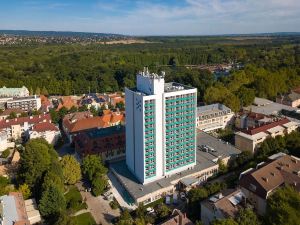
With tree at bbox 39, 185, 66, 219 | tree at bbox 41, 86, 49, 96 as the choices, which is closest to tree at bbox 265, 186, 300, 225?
tree at bbox 39, 185, 66, 219

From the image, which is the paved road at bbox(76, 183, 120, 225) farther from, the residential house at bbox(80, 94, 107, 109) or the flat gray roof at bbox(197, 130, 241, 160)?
the residential house at bbox(80, 94, 107, 109)

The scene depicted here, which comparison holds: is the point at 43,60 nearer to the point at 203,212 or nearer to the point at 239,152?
the point at 239,152

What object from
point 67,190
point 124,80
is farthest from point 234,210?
point 124,80

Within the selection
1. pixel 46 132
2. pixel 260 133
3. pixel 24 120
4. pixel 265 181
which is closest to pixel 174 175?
pixel 265 181

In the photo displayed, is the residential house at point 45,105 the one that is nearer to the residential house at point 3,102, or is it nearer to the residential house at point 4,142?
the residential house at point 3,102

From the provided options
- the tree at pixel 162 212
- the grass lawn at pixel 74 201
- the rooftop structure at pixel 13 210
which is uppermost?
the rooftop structure at pixel 13 210

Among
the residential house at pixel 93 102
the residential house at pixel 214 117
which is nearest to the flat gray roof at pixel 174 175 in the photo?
the residential house at pixel 214 117
